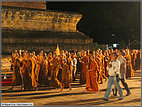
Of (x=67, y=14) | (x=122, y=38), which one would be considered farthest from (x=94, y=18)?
(x=67, y=14)

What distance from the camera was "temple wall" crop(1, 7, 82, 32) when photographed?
62.8ft

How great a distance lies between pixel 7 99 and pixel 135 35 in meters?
32.5

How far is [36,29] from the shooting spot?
2069 centimetres

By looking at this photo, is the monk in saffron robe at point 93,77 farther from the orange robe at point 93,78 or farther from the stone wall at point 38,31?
the stone wall at point 38,31

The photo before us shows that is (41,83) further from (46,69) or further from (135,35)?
(135,35)

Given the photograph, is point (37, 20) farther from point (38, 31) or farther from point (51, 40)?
point (51, 40)

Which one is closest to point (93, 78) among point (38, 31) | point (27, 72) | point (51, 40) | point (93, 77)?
point (93, 77)

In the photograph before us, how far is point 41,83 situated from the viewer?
1110 centimetres

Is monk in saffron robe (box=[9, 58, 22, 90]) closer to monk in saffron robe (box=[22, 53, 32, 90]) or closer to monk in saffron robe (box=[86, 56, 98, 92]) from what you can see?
monk in saffron robe (box=[22, 53, 32, 90])

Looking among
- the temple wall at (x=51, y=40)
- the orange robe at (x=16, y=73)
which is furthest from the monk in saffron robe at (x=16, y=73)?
the temple wall at (x=51, y=40)

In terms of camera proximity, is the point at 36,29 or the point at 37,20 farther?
the point at 37,20

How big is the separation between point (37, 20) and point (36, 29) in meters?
0.87

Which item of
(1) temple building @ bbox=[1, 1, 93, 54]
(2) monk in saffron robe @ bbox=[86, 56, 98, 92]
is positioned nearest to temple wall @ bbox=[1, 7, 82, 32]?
(1) temple building @ bbox=[1, 1, 93, 54]

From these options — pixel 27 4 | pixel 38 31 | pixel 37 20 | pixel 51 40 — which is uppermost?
pixel 27 4
